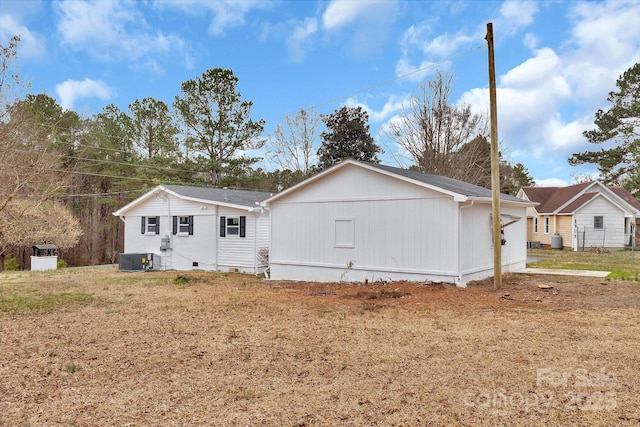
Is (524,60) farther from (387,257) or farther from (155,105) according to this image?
(155,105)

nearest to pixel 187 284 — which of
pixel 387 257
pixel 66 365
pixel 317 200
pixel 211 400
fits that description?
pixel 317 200

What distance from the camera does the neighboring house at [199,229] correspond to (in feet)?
53.7

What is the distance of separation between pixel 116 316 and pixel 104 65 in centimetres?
1757

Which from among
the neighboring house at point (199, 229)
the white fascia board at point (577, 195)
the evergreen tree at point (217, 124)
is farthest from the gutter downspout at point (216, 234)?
the white fascia board at point (577, 195)

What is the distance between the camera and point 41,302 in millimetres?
9336

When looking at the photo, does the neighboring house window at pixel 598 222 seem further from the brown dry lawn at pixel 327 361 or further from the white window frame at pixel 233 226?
the white window frame at pixel 233 226

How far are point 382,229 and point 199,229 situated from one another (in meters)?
9.39

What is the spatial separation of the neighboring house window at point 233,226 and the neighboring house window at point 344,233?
17.9 ft

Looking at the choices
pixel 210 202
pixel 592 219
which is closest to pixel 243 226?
pixel 210 202

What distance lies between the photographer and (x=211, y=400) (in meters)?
3.91

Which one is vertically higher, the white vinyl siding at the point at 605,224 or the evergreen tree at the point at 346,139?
the evergreen tree at the point at 346,139

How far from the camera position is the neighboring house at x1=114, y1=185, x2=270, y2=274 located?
16.4 metres

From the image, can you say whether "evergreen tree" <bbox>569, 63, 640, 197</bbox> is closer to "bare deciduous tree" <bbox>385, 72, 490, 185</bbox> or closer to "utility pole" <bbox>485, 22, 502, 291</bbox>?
"bare deciduous tree" <bbox>385, 72, 490, 185</bbox>

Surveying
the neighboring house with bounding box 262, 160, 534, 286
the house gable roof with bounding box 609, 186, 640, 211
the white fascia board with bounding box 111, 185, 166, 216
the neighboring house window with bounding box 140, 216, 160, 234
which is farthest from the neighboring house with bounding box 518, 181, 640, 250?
the neighboring house window with bounding box 140, 216, 160, 234
